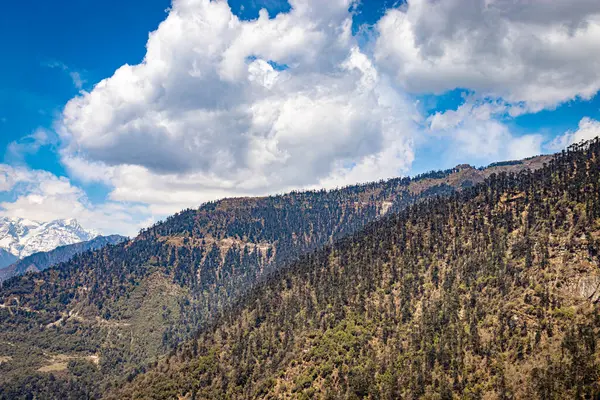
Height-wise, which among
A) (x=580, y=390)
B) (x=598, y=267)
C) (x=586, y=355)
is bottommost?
(x=580, y=390)

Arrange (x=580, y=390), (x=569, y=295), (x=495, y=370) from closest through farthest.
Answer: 1. (x=580, y=390)
2. (x=495, y=370)
3. (x=569, y=295)

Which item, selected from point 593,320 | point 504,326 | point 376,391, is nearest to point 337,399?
point 376,391

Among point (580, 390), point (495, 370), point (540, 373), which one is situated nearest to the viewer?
point (580, 390)

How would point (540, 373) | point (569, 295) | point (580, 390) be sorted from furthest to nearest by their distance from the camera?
point (569, 295) < point (540, 373) < point (580, 390)

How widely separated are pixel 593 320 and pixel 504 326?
114 feet

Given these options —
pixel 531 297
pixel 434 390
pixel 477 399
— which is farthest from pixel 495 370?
pixel 531 297

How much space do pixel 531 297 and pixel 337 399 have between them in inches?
4069

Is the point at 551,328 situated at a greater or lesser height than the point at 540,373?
greater

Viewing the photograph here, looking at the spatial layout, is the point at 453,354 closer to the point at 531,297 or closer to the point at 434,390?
the point at 434,390

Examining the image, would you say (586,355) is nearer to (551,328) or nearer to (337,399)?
(551,328)

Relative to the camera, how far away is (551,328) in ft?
595

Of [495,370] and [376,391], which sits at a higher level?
[495,370]

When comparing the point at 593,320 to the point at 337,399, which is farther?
the point at 337,399

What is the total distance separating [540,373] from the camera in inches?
6506
